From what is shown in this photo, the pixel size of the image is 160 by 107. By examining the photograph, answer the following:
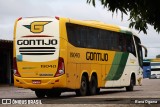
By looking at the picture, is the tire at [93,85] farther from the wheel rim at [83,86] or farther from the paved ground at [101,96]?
the wheel rim at [83,86]

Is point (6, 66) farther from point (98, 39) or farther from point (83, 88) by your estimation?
point (83, 88)

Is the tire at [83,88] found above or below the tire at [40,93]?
above

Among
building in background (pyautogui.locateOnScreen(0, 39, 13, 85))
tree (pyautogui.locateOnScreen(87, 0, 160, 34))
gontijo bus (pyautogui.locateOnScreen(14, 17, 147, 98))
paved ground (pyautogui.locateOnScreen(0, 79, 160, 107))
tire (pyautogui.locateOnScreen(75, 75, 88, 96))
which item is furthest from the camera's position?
building in background (pyautogui.locateOnScreen(0, 39, 13, 85))

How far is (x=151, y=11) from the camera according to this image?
8.16 m

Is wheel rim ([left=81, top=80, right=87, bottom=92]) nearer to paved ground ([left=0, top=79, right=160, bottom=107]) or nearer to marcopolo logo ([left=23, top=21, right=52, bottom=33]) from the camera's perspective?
paved ground ([left=0, top=79, right=160, bottom=107])

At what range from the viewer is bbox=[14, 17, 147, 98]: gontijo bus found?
1964cm

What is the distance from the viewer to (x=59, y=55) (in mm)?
19625

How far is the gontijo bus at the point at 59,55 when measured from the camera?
19.6m

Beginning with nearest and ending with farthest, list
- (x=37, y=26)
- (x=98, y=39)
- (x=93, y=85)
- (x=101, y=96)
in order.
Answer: (x=37, y=26) < (x=101, y=96) < (x=93, y=85) < (x=98, y=39)

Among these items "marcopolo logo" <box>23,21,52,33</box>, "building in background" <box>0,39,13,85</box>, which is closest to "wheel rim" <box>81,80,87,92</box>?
"marcopolo logo" <box>23,21,52,33</box>

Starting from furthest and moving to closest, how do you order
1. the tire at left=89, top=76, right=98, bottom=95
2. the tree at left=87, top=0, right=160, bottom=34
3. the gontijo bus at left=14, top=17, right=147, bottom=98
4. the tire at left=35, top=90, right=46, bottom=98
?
the tire at left=89, top=76, right=98, bottom=95 < the tire at left=35, top=90, right=46, bottom=98 < the gontijo bus at left=14, top=17, right=147, bottom=98 < the tree at left=87, top=0, right=160, bottom=34

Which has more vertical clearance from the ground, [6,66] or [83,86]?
[83,86]

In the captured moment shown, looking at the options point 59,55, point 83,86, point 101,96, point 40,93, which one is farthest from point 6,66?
point 59,55

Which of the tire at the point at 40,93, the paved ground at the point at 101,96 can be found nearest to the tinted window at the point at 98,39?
the paved ground at the point at 101,96
